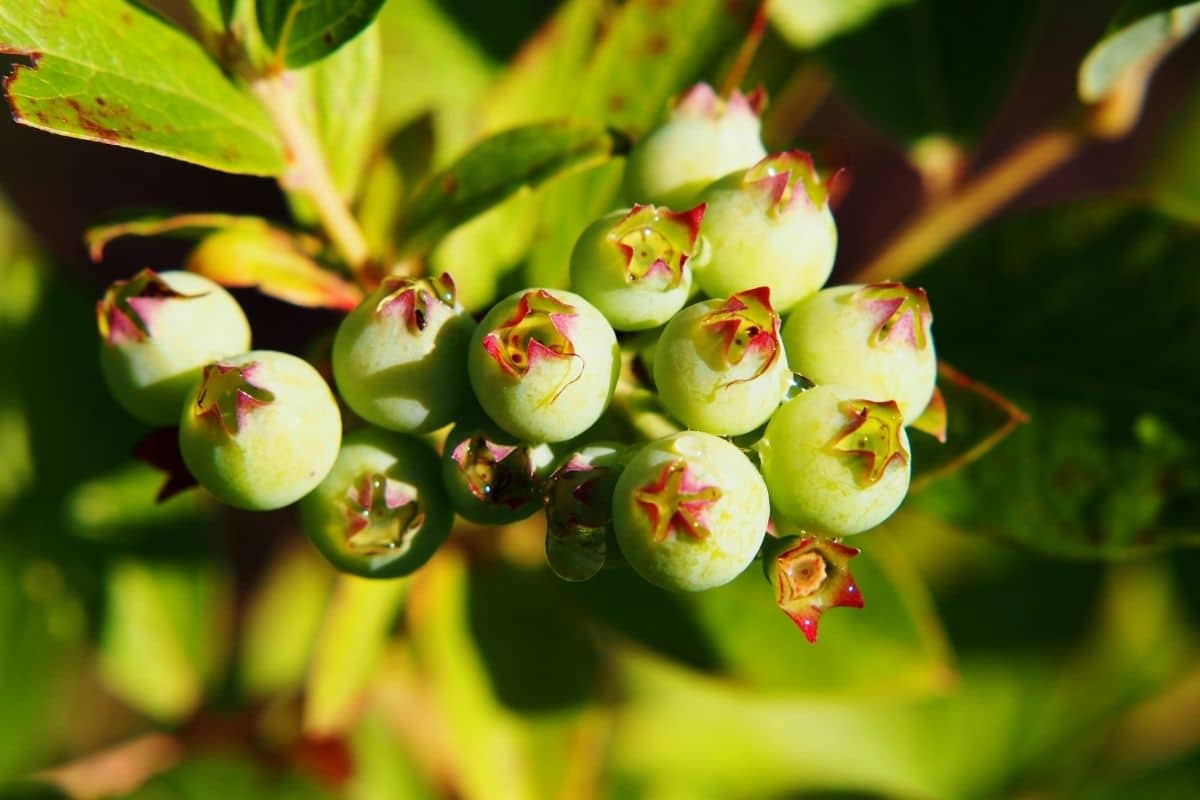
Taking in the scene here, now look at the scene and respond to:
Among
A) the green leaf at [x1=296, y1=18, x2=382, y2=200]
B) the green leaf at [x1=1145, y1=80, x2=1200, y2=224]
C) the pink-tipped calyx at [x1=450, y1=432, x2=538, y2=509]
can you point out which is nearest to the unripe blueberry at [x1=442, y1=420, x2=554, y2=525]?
the pink-tipped calyx at [x1=450, y1=432, x2=538, y2=509]

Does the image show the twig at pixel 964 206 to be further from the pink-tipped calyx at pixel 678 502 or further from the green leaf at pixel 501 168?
the pink-tipped calyx at pixel 678 502

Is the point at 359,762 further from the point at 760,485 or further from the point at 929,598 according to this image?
the point at 760,485

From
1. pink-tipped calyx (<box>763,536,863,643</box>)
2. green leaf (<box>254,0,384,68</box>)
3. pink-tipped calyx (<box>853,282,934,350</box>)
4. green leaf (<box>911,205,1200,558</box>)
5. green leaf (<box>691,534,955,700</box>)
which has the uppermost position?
green leaf (<box>254,0,384,68</box>)

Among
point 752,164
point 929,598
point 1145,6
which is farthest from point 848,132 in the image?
point 752,164

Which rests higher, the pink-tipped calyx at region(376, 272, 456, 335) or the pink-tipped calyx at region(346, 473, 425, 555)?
the pink-tipped calyx at region(376, 272, 456, 335)

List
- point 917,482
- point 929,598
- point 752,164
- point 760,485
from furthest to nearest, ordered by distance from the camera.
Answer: point 929,598, point 917,482, point 752,164, point 760,485

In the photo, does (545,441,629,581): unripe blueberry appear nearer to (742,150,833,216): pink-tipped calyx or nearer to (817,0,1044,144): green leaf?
(742,150,833,216): pink-tipped calyx
